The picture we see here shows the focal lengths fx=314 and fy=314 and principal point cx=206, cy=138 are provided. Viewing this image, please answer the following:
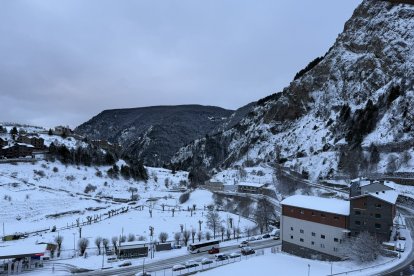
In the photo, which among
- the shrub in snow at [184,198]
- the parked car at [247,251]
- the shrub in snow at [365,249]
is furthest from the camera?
the shrub in snow at [184,198]

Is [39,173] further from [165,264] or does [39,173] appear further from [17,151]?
[165,264]

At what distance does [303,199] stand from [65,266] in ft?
109

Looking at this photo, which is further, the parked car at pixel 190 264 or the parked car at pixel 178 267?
the parked car at pixel 190 264

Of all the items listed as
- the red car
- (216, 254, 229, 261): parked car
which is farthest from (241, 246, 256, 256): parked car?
the red car

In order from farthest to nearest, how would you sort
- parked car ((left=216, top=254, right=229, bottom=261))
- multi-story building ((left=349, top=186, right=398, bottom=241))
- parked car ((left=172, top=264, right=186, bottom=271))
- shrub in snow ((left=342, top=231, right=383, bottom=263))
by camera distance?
parked car ((left=216, top=254, right=229, bottom=261)) < parked car ((left=172, top=264, right=186, bottom=271)) < multi-story building ((left=349, top=186, right=398, bottom=241)) < shrub in snow ((left=342, top=231, right=383, bottom=263))

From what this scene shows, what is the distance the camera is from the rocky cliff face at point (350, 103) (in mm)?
92125

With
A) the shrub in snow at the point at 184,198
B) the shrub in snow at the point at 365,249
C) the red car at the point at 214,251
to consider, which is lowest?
the shrub in snow at the point at 184,198

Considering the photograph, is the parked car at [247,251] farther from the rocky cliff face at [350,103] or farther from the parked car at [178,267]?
A: the rocky cliff face at [350,103]

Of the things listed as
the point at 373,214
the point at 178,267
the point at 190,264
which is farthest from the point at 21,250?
the point at 373,214

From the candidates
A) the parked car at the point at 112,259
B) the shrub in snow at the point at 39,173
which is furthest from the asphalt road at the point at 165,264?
the shrub in snow at the point at 39,173

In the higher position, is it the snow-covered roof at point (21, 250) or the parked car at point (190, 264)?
the snow-covered roof at point (21, 250)

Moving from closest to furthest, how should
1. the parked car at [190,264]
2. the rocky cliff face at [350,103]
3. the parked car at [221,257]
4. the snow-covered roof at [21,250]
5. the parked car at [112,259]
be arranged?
the snow-covered roof at [21,250] → the parked car at [190,264] → the parked car at [112,259] → the parked car at [221,257] → the rocky cliff face at [350,103]

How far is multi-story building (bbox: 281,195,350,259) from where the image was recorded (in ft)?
130

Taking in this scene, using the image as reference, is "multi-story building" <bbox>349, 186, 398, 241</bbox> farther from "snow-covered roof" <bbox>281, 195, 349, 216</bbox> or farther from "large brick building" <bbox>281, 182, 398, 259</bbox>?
"snow-covered roof" <bbox>281, 195, 349, 216</bbox>
